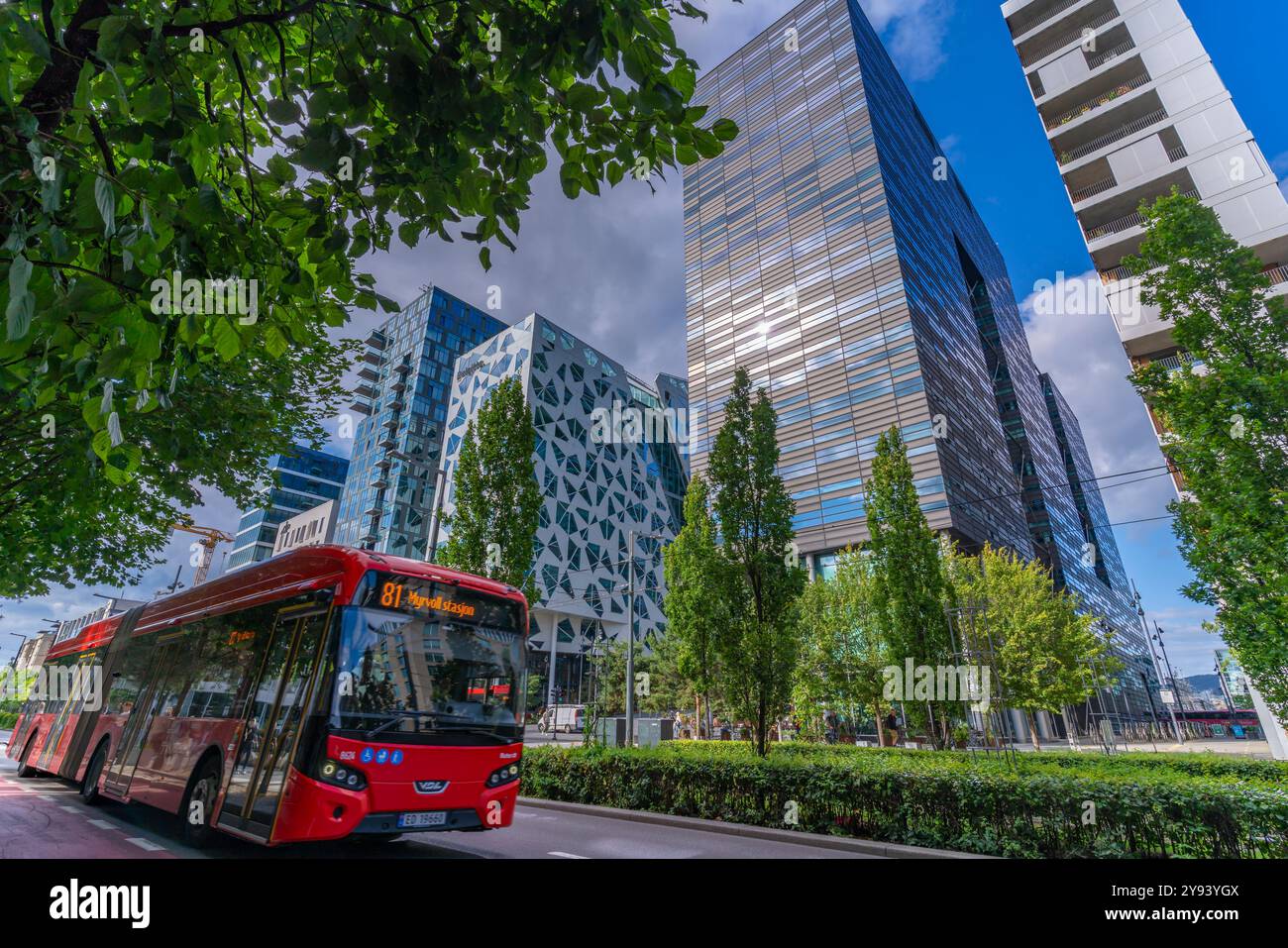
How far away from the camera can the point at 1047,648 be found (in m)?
27.6

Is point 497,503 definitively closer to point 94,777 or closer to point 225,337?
point 94,777

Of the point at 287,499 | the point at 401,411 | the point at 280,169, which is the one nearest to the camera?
the point at 280,169

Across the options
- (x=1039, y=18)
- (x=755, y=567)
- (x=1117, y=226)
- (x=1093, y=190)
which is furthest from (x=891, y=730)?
(x=1039, y=18)

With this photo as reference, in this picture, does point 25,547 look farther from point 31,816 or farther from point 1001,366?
point 1001,366

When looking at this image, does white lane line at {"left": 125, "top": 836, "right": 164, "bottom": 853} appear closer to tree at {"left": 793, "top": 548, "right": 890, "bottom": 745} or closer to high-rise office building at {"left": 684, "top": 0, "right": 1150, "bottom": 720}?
tree at {"left": 793, "top": 548, "right": 890, "bottom": 745}

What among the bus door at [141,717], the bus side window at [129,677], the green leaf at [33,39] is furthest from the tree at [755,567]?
the green leaf at [33,39]

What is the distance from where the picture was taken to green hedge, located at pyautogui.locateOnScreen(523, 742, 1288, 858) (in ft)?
22.0

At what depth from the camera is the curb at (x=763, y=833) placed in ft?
26.5

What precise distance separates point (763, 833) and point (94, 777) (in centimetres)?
1189

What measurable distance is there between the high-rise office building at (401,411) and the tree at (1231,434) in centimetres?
5739

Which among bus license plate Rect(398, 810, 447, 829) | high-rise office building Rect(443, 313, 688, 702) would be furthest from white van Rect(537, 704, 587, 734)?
bus license plate Rect(398, 810, 447, 829)

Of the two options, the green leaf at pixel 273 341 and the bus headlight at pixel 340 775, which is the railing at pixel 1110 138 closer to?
the green leaf at pixel 273 341

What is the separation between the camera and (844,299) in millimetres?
45469
